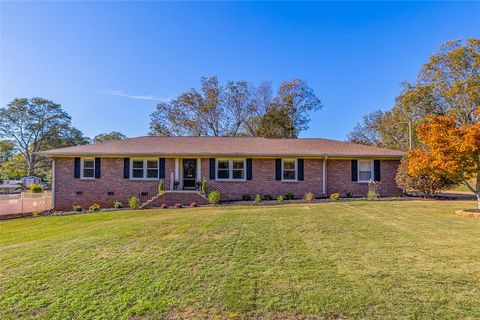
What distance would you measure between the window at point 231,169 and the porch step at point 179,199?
6.09ft

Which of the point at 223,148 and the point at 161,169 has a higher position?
the point at 223,148

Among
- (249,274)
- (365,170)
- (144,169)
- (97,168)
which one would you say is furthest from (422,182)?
(97,168)

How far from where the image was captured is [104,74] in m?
18.0

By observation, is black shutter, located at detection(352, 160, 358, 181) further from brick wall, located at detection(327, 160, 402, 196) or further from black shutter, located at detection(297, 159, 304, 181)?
black shutter, located at detection(297, 159, 304, 181)

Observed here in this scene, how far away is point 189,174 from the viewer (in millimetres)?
15945

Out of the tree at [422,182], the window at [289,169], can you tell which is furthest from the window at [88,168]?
the tree at [422,182]

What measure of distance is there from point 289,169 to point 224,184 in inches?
148

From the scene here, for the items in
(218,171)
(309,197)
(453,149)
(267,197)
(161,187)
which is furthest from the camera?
(218,171)

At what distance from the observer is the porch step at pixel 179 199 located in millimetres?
14062

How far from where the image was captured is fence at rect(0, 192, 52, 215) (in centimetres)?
1344

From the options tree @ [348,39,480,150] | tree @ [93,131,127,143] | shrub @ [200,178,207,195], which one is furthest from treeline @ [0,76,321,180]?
tree @ [93,131,127,143]

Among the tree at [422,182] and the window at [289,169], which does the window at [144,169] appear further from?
the tree at [422,182]

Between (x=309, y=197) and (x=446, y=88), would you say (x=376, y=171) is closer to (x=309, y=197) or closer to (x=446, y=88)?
(x=309, y=197)

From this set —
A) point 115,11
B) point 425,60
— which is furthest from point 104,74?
point 425,60
